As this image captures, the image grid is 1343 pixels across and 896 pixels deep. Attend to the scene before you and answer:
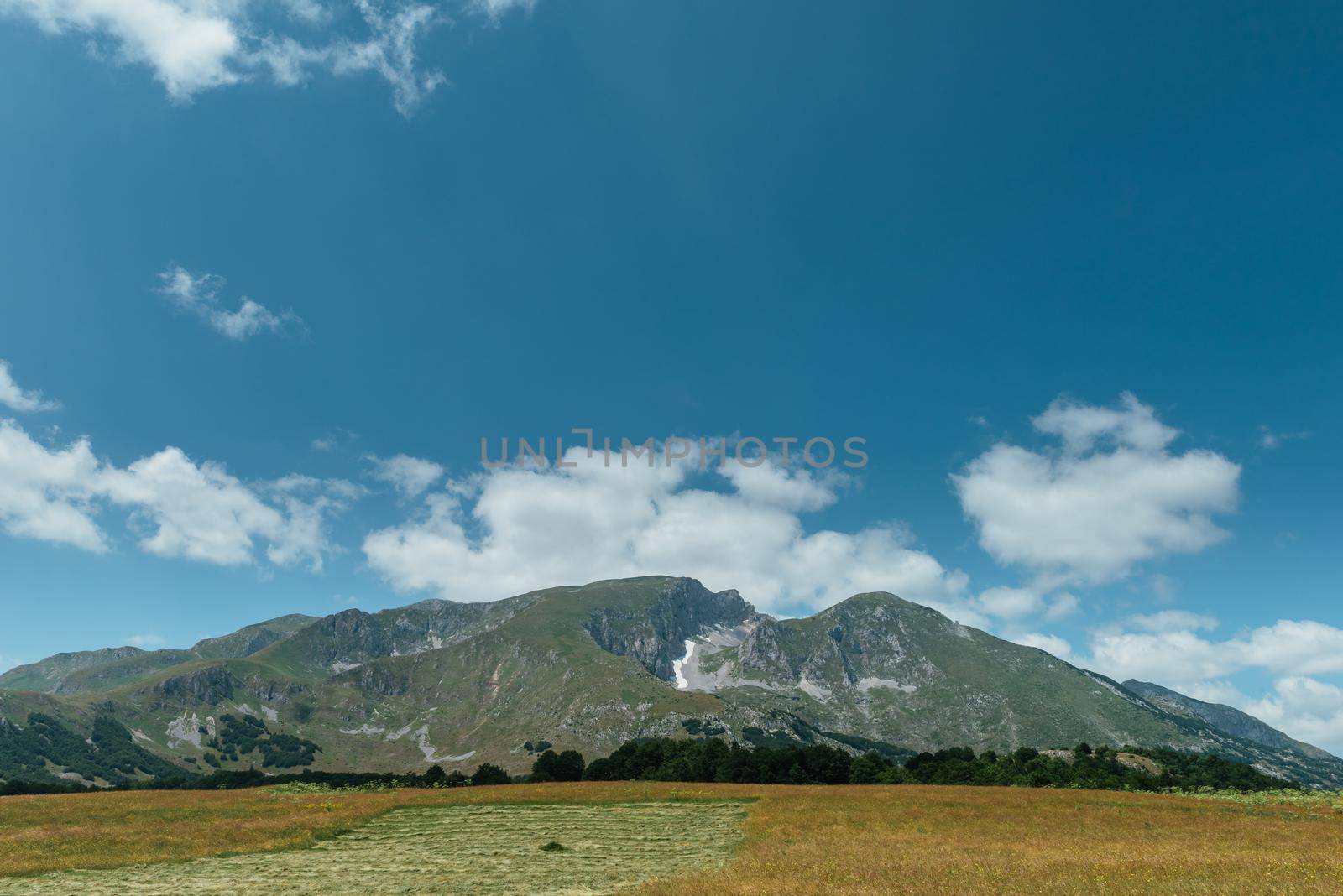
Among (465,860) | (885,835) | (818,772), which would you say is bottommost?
(818,772)

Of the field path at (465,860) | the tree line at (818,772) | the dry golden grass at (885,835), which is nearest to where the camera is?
the dry golden grass at (885,835)

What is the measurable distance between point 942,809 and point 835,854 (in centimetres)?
1990

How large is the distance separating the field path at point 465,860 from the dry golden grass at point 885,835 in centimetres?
266

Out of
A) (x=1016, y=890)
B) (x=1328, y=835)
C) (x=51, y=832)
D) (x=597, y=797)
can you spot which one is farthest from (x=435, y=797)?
(x=1328, y=835)

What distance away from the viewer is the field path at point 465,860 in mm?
28312

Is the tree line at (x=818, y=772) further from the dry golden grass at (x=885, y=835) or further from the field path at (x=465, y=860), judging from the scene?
the field path at (x=465, y=860)

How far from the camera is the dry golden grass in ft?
84.1

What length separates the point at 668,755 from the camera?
285 feet

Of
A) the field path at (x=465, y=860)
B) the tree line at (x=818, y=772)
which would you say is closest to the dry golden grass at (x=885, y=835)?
the field path at (x=465, y=860)

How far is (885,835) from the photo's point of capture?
1518 inches

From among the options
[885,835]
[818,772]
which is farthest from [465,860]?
[818,772]

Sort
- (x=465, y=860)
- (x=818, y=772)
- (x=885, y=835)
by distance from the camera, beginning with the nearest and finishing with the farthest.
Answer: (x=465, y=860), (x=885, y=835), (x=818, y=772)

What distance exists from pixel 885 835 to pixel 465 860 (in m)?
24.2

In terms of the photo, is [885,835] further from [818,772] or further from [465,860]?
[818,772]
